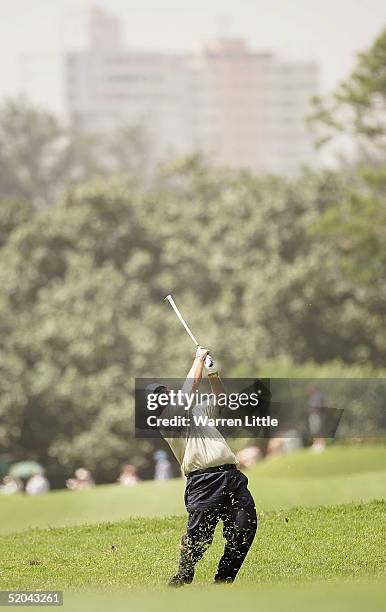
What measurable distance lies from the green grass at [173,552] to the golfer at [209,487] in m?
0.66

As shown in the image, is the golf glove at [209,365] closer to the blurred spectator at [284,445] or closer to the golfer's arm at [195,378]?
the golfer's arm at [195,378]

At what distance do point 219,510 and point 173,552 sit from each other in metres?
2.53

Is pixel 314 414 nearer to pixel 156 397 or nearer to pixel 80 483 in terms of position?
pixel 156 397

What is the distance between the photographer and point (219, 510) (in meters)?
11.4

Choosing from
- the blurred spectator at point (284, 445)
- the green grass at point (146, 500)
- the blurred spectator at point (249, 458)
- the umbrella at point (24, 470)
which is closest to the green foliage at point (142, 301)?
the umbrella at point (24, 470)

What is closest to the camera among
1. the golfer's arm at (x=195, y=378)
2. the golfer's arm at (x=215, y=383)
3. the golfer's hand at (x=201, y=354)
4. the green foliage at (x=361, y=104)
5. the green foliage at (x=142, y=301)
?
the golfer's arm at (x=195, y=378)

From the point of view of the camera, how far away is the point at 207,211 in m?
45.7

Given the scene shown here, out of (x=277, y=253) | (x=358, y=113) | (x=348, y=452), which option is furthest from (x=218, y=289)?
(x=348, y=452)

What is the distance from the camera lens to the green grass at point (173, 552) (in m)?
12.4

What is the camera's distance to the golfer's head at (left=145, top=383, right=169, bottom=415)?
11734mm

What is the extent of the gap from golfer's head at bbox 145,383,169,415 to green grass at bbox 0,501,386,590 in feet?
4.85

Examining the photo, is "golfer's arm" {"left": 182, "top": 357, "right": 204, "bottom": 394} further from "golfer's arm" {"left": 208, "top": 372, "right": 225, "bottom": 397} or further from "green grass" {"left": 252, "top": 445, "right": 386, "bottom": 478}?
"green grass" {"left": 252, "top": 445, "right": 386, "bottom": 478}

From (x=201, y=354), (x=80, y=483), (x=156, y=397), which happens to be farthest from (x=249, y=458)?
(x=201, y=354)

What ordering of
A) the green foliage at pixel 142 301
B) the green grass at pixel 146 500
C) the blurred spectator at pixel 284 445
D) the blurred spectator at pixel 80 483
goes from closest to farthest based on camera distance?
1. the green grass at pixel 146 500
2. the blurred spectator at pixel 284 445
3. the blurred spectator at pixel 80 483
4. the green foliage at pixel 142 301
